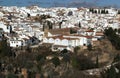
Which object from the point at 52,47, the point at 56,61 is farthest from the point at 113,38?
the point at 56,61

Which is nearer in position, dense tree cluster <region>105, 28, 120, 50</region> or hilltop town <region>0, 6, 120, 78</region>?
hilltop town <region>0, 6, 120, 78</region>

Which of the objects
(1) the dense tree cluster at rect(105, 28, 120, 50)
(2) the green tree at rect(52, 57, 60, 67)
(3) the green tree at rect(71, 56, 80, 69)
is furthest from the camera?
(1) the dense tree cluster at rect(105, 28, 120, 50)

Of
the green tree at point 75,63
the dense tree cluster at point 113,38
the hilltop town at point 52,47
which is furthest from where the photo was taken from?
the dense tree cluster at point 113,38

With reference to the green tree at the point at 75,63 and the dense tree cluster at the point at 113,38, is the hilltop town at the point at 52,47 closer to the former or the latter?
the green tree at the point at 75,63

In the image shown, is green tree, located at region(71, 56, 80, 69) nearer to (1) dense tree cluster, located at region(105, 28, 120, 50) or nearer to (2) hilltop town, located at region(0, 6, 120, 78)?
(2) hilltop town, located at region(0, 6, 120, 78)

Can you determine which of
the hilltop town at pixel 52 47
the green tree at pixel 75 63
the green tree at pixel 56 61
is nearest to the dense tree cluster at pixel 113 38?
the hilltop town at pixel 52 47

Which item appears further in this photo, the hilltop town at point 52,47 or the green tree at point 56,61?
the green tree at point 56,61

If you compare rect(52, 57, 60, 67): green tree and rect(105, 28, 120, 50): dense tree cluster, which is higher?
rect(105, 28, 120, 50): dense tree cluster

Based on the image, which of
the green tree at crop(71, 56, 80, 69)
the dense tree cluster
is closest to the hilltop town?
the green tree at crop(71, 56, 80, 69)

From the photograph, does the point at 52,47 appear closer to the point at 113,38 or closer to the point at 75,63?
the point at 113,38

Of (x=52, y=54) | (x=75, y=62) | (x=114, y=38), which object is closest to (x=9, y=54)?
(x=52, y=54)

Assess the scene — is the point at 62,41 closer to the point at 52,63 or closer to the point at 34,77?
the point at 52,63
